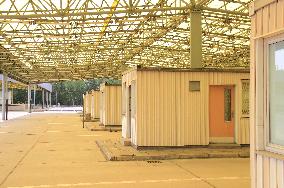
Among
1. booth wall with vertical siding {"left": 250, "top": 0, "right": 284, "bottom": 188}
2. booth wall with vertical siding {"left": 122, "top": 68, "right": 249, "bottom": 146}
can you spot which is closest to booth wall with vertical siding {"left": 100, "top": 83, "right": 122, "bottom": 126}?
booth wall with vertical siding {"left": 122, "top": 68, "right": 249, "bottom": 146}

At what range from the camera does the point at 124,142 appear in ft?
56.5

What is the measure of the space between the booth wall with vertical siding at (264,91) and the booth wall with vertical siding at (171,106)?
9018 millimetres

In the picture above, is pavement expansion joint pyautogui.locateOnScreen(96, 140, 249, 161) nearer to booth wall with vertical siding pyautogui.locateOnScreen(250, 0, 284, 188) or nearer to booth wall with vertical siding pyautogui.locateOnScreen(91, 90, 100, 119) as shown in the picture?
booth wall with vertical siding pyautogui.locateOnScreen(250, 0, 284, 188)

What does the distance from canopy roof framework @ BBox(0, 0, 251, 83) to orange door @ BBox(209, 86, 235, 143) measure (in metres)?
4.63

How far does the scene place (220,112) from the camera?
54.7 feet

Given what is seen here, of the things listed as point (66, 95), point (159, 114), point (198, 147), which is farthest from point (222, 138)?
Result: point (66, 95)

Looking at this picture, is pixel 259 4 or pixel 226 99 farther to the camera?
pixel 226 99

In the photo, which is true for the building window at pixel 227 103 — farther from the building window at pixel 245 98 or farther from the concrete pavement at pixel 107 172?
the concrete pavement at pixel 107 172

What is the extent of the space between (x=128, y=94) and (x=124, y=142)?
1.89 m

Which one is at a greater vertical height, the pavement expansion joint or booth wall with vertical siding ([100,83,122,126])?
booth wall with vertical siding ([100,83,122,126])

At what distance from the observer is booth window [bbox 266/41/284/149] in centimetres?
601

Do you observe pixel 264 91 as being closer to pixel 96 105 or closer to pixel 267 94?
pixel 267 94

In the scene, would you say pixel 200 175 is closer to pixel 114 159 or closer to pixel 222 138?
pixel 114 159

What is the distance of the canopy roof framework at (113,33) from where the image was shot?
20.0 m
